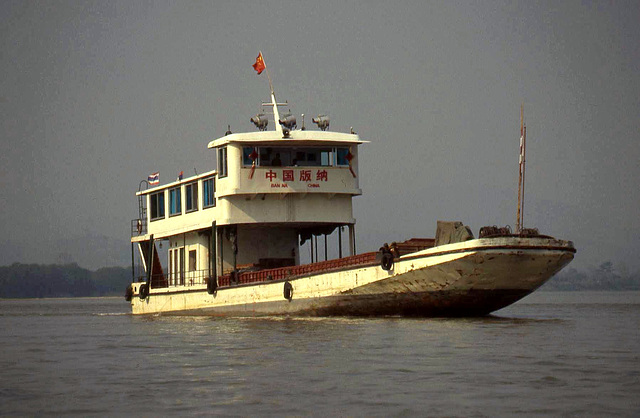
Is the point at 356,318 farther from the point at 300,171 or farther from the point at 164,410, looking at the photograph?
the point at 164,410

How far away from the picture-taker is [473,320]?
24.9 metres

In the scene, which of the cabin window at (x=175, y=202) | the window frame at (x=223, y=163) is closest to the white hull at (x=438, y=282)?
the window frame at (x=223, y=163)

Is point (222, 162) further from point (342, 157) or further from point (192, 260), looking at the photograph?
point (192, 260)

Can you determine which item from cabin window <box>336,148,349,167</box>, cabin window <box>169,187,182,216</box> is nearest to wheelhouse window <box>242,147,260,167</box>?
cabin window <box>336,148,349,167</box>

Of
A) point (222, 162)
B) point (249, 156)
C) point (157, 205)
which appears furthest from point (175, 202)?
point (249, 156)

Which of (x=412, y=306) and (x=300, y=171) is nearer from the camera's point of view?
(x=412, y=306)

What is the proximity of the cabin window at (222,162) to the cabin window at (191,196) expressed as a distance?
2655 mm

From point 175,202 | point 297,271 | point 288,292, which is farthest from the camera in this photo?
point 175,202

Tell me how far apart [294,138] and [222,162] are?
2414 mm

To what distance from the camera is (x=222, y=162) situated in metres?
30.5

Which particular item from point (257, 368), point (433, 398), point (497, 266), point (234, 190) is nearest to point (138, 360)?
point (257, 368)

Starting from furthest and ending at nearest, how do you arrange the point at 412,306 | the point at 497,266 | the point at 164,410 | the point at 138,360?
1. the point at 412,306
2. the point at 497,266
3. the point at 138,360
4. the point at 164,410

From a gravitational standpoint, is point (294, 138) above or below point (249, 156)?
above

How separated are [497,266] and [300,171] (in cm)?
795
